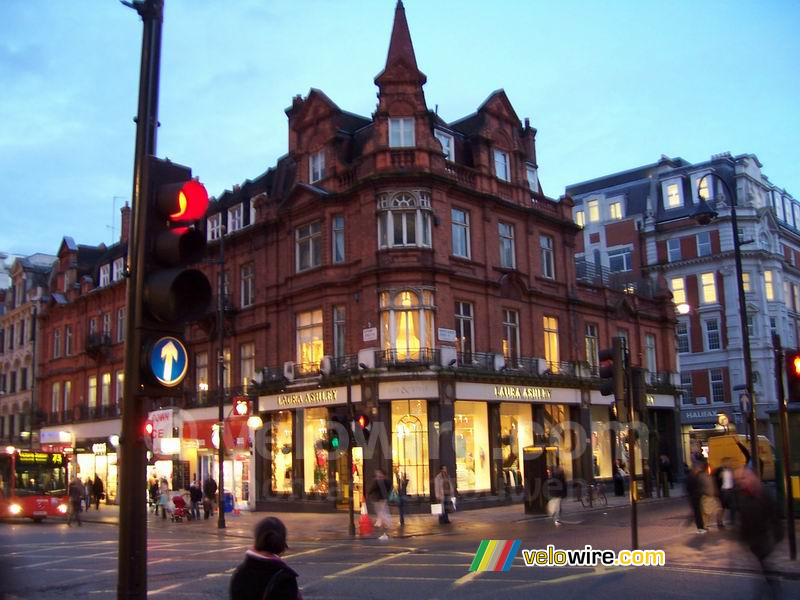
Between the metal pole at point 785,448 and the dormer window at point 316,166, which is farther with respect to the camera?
the dormer window at point 316,166

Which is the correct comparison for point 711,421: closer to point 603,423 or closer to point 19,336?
point 603,423

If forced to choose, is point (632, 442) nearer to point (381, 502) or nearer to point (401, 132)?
point (381, 502)

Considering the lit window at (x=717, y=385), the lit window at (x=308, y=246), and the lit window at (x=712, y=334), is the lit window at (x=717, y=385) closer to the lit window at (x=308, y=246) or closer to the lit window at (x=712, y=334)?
the lit window at (x=712, y=334)

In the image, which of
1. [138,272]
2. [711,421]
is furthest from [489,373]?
[711,421]

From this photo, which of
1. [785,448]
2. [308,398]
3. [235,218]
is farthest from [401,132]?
[785,448]

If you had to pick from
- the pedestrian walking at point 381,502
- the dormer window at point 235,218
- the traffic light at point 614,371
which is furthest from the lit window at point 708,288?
the traffic light at point 614,371

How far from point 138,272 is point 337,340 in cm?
2758

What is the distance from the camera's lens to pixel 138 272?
180 inches

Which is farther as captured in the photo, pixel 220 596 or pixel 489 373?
pixel 489 373

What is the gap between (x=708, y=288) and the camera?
5659 cm

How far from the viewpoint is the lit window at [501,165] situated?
34812 millimetres

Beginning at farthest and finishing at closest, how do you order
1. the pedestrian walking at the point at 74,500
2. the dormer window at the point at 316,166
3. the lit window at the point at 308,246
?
the dormer window at the point at 316,166
the lit window at the point at 308,246
the pedestrian walking at the point at 74,500

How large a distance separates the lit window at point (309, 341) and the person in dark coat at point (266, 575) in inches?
1103

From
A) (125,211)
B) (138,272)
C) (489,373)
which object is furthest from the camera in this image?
(125,211)
